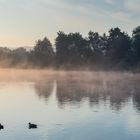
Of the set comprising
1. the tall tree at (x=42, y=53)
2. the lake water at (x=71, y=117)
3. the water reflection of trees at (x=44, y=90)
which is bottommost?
the lake water at (x=71, y=117)

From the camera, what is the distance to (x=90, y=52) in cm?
14325

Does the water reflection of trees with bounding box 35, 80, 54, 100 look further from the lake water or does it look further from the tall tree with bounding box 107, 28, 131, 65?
the tall tree with bounding box 107, 28, 131, 65

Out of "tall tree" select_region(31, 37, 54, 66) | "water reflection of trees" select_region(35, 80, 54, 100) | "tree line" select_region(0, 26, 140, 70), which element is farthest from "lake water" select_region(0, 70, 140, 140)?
"tall tree" select_region(31, 37, 54, 66)

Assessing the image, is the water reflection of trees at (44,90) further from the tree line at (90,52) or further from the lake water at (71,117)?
the tree line at (90,52)

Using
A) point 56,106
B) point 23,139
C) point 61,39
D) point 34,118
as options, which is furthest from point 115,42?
point 23,139

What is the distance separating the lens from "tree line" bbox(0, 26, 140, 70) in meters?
131

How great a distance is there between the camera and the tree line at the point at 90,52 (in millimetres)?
130625

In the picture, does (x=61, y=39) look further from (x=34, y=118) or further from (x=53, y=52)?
(x=34, y=118)

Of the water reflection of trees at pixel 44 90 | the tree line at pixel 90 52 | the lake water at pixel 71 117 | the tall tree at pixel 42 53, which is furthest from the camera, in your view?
the tall tree at pixel 42 53

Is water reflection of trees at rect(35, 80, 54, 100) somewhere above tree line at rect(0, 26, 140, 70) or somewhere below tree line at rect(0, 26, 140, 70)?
below

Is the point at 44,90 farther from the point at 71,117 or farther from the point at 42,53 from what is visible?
the point at 42,53

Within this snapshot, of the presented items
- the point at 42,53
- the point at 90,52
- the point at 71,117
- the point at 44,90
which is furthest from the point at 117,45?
the point at 71,117

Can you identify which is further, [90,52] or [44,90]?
[90,52]

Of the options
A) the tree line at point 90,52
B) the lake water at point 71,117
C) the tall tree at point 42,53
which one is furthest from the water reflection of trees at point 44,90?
the tall tree at point 42,53
